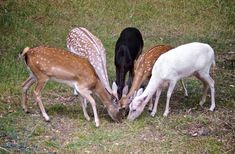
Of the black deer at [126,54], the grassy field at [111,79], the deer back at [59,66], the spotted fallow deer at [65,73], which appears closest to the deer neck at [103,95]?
the spotted fallow deer at [65,73]

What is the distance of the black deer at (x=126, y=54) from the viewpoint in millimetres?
8688

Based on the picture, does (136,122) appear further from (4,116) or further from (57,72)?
(4,116)

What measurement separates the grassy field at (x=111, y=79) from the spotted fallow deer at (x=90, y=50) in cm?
53

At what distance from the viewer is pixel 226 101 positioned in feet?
28.2

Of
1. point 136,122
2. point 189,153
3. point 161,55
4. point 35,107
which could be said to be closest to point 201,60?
point 161,55

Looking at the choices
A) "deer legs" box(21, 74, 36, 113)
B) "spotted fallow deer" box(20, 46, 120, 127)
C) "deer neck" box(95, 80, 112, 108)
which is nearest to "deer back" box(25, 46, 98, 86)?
"spotted fallow deer" box(20, 46, 120, 127)

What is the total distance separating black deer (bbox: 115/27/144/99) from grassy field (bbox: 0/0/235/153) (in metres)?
0.60

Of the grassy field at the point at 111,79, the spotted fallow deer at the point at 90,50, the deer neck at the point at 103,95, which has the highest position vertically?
the spotted fallow deer at the point at 90,50

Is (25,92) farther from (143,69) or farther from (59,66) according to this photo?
(143,69)

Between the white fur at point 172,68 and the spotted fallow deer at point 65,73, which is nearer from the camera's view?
the spotted fallow deer at point 65,73

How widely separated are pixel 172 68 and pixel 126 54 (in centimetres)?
107

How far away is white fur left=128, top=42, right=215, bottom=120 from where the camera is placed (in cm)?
799

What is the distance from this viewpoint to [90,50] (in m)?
8.83

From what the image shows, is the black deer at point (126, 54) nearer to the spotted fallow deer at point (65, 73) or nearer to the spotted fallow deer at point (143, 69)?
the spotted fallow deer at point (143, 69)
